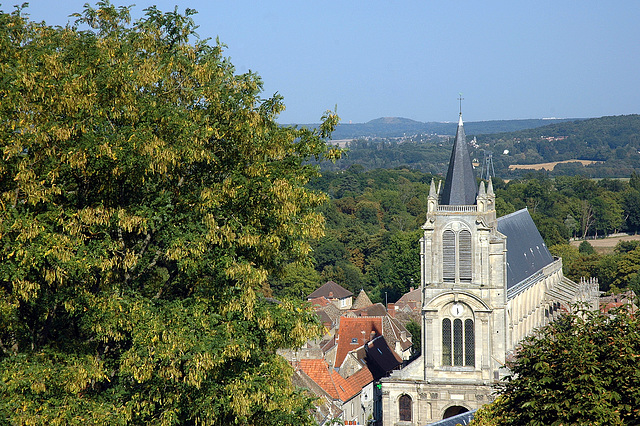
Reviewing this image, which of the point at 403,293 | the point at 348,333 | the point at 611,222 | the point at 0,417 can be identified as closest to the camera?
the point at 0,417

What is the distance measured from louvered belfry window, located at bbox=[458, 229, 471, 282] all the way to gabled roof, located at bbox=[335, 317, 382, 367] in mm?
12121

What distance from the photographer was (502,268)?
44.3 meters

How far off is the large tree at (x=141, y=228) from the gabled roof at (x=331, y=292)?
66920 mm

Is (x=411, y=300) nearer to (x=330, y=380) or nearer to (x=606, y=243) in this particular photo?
(x=330, y=380)

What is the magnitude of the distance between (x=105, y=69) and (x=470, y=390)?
32.0 metres

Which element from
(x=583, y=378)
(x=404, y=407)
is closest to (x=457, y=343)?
(x=404, y=407)

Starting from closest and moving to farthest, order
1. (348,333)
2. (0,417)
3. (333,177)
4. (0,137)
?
(0,417) → (0,137) → (348,333) → (333,177)

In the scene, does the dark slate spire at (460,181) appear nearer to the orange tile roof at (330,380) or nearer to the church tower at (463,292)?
the church tower at (463,292)

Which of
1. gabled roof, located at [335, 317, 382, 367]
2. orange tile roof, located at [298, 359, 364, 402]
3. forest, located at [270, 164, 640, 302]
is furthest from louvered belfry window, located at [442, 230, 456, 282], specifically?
forest, located at [270, 164, 640, 302]

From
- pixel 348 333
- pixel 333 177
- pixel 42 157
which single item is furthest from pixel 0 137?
pixel 333 177

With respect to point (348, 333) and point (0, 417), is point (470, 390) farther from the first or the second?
point (0, 417)

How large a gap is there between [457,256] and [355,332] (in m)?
15.1

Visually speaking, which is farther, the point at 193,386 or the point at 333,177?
the point at 333,177

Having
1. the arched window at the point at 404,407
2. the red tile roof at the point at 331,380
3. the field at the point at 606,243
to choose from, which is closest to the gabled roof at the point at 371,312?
the red tile roof at the point at 331,380
